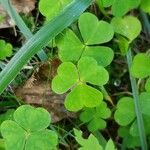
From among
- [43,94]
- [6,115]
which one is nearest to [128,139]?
[43,94]

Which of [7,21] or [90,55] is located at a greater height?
[7,21]

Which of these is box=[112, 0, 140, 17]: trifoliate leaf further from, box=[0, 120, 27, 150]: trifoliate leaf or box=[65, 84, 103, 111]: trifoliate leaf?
box=[0, 120, 27, 150]: trifoliate leaf

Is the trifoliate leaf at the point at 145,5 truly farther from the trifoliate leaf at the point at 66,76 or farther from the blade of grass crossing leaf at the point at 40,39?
the trifoliate leaf at the point at 66,76

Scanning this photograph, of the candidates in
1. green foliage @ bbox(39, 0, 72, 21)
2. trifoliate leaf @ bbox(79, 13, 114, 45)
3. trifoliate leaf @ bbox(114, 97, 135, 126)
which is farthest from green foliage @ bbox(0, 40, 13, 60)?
trifoliate leaf @ bbox(114, 97, 135, 126)

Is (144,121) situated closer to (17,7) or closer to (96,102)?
(96,102)

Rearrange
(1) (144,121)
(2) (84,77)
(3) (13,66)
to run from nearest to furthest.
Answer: (3) (13,66) → (2) (84,77) → (1) (144,121)

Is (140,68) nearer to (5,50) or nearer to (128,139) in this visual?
(128,139)

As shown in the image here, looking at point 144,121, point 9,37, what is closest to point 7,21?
point 9,37

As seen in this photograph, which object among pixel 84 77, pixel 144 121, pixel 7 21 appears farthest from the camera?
pixel 7 21
